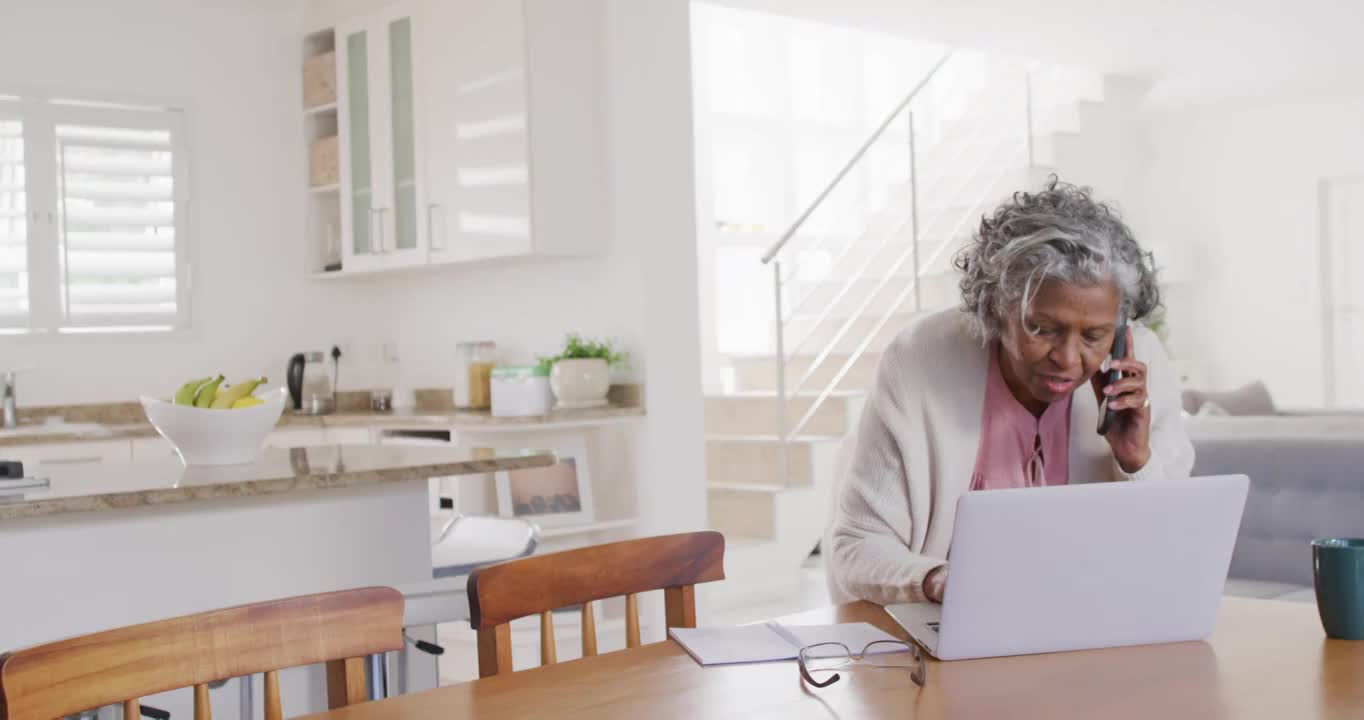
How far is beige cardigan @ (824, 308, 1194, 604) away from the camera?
2047mm

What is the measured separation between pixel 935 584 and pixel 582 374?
3.05 metres

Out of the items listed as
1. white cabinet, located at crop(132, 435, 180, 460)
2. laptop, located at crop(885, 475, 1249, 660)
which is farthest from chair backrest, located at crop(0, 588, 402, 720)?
white cabinet, located at crop(132, 435, 180, 460)

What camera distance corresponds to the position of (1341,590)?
5.13ft

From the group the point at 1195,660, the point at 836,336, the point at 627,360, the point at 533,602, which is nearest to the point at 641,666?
the point at 533,602

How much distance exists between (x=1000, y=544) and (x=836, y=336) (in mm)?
5568

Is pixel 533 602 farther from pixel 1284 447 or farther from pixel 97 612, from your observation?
pixel 1284 447

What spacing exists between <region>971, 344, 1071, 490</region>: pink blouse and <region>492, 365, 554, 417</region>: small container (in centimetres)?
283

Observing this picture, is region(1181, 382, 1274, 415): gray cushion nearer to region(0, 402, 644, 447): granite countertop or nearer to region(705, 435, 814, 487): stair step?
region(705, 435, 814, 487): stair step

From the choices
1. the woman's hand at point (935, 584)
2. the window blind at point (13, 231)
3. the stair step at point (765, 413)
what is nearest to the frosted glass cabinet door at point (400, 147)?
the window blind at point (13, 231)

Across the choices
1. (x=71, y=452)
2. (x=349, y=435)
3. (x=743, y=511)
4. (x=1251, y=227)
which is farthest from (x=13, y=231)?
(x=1251, y=227)

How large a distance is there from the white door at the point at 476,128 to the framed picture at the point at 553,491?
74cm

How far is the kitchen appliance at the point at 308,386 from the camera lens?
571 centimetres

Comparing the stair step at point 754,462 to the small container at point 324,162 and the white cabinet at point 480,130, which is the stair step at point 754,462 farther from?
the small container at point 324,162

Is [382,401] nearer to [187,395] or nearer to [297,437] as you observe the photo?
[297,437]
